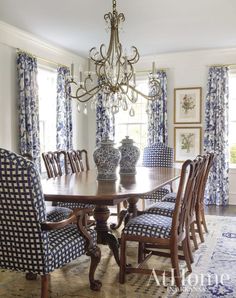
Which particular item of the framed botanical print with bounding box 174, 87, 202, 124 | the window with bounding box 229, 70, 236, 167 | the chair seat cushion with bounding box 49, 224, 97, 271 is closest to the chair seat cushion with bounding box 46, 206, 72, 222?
the chair seat cushion with bounding box 49, 224, 97, 271

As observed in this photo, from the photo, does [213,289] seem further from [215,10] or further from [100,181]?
[215,10]

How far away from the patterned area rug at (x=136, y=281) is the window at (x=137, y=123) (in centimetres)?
347

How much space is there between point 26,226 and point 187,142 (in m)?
4.72

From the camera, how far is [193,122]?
21.4 ft

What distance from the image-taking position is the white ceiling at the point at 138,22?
4086 millimetres

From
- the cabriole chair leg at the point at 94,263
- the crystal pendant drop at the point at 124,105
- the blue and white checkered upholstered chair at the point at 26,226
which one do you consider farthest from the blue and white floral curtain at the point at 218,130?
the blue and white checkered upholstered chair at the point at 26,226

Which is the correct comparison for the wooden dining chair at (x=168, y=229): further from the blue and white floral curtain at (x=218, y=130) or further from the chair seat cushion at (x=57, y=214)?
the blue and white floral curtain at (x=218, y=130)

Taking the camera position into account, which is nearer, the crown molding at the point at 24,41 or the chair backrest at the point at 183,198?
the chair backrest at the point at 183,198

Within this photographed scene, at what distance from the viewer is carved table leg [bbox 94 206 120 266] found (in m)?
3.27

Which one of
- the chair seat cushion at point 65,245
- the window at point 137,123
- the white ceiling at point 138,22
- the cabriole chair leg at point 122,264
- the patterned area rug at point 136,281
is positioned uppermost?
the white ceiling at point 138,22

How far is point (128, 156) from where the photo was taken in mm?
4074

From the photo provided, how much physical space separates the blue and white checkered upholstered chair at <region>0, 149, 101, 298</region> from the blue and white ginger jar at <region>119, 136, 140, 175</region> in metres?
1.68

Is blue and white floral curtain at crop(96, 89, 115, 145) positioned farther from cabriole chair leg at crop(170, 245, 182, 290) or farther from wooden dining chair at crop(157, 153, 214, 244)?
cabriole chair leg at crop(170, 245, 182, 290)

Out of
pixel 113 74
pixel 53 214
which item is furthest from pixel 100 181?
pixel 113 74
